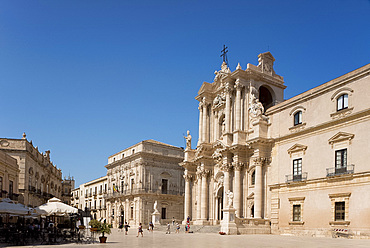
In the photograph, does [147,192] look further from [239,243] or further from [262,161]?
[239,243]

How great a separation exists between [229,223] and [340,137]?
9.80 m

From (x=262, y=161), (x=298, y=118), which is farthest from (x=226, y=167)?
(x=298, y=118)

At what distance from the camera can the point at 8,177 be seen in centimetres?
3331

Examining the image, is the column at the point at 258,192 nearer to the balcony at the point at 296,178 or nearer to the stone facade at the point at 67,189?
the balcony at the point at 296,178

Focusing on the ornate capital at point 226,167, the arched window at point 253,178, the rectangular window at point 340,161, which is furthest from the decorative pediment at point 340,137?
the ornate capital at point 226,167

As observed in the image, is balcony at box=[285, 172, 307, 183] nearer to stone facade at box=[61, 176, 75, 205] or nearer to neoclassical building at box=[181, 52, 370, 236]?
neoclassical building at box=[181, 52, 370, 236]

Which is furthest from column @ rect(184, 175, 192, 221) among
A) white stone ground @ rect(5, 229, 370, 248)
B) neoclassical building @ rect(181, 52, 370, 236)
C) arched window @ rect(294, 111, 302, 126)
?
white stone ground @ rect(5, 229, 370, 248)

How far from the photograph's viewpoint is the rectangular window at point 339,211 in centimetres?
2344

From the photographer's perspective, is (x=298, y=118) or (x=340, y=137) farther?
(x=298, y=118)

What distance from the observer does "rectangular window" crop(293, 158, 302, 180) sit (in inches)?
1075

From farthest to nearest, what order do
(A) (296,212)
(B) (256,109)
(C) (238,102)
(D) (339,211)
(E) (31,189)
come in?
Answer: 1. (E) (31,189)
2. (C) (238,102)
3. (B) (256,109)
4. (A) (296,212)
5. (D) (339,211)

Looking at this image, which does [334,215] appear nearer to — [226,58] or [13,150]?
[226,58]

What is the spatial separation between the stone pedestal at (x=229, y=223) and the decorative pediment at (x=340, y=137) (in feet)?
28.5

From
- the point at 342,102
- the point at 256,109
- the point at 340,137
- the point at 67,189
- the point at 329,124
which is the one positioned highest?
the point at 256,109
